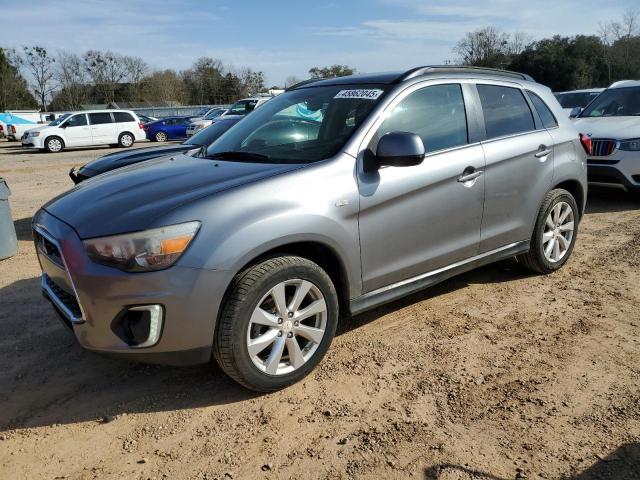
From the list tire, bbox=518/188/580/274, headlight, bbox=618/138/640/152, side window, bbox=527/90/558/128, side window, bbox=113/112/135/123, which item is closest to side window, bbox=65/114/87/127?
side window, bbox=113/112/135/123

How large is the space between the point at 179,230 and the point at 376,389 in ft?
4.73

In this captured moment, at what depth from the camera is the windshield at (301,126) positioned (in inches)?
136

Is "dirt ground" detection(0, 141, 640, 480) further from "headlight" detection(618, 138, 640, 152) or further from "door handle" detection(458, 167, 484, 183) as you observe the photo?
"headlight" detection(618, 138, 640, 152)

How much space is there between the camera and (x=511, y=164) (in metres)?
4.17

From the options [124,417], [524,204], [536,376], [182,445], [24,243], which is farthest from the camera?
[24,243]

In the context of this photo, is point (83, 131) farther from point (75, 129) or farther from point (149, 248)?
point (149, 248)

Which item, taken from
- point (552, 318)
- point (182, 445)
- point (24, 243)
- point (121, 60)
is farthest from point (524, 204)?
point (121, 60)

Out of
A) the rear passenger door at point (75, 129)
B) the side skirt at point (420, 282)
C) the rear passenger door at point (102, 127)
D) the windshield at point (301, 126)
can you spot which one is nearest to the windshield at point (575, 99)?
the side skirt at point (420, 282)

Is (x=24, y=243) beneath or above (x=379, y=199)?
beneath

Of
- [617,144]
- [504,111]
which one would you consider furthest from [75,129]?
[504,111]

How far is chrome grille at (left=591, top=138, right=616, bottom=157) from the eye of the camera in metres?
7.48

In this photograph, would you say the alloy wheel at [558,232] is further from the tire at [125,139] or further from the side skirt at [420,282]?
the tire at [125,139]

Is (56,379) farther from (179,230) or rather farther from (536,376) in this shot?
(536,376)

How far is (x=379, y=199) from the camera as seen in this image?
10.9 feet
